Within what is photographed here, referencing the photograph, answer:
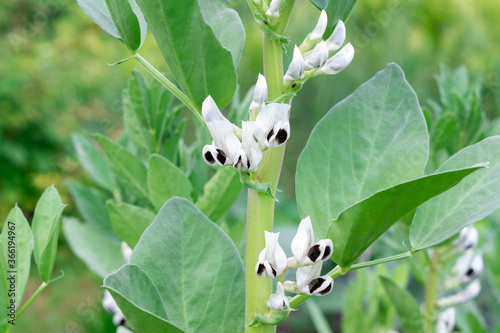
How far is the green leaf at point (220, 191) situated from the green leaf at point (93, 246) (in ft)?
0.72

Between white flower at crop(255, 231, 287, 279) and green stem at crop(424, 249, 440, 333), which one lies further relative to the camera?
green stem at crop(424, 249, 440, 333)

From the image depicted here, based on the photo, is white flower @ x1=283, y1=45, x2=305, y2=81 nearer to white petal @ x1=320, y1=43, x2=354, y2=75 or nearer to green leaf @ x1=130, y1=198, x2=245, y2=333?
white petal @ x1=320, y1=43, x2=354, y2=75

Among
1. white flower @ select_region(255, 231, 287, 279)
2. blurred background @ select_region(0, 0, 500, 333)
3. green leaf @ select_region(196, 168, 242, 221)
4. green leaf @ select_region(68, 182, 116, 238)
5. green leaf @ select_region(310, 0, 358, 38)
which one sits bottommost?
blurred background @ select_region(0, 0, 500, 333)

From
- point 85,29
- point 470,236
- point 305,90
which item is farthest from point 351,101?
point 85,29

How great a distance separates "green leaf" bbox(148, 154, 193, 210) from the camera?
59 centimetres

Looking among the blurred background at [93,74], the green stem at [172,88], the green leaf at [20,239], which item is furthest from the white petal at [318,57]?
the blurred background at [93,74]

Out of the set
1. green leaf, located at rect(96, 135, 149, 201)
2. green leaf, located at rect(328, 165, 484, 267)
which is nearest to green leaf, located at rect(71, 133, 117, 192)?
green leaf, located at rect(96, 135, 149, 201)

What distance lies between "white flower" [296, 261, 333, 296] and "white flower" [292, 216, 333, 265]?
0.05 ft

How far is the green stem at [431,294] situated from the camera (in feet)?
2.75

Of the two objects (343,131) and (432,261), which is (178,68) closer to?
(343,131)

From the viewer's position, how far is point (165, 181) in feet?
1.98

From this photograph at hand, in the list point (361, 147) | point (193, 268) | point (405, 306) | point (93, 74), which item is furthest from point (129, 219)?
point (93, 74)

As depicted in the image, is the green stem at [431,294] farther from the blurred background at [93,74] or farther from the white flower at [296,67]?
the blurred background at [93,74]

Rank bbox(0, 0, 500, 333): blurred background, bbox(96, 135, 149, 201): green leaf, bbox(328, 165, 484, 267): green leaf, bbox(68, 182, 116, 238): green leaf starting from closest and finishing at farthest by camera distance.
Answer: bbox(328, 165, 484, 267): green leaf < bbox(96, 135, 149, 201): green leaf < bbox(68, 182, 116, 238): green leaf < bbox(0, 0, 500, 333): blurred background
